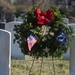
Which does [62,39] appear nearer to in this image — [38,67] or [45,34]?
[45,34]

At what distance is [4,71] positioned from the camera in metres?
6.46

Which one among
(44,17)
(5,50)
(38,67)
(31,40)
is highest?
(44,17)

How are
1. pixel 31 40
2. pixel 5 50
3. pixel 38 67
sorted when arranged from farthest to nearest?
pixel 38 67 → pixel 5 50 → pixel 31 40

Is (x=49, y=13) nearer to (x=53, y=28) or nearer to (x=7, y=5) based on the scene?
(x=53, y=28)

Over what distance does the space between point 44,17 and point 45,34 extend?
1.06 ft

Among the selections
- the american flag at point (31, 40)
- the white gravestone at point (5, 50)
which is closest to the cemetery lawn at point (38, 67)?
the white gravestone at point (5, 50)

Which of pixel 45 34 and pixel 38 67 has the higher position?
pixel 45 34

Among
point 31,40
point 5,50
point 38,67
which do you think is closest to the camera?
point 31,40

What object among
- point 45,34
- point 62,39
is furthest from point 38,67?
point 62,39

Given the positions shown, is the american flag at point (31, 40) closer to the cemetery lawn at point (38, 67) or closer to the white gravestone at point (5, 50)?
the white gravestone at point (5, 50)

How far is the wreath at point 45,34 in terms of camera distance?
6246 millimetres

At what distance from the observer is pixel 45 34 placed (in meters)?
6.42

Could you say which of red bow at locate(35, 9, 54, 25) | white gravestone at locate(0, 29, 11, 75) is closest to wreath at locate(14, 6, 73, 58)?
red bow at locate(35, 9, 54, 25)

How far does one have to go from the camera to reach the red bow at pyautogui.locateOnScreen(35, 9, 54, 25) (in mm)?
6233
